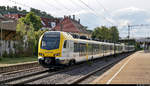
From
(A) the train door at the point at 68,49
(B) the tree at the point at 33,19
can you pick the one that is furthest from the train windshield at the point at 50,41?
(B) the tree at the point at 33,19

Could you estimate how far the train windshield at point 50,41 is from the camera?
16.3 m

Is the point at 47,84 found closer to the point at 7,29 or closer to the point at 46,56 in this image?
the point at 46,56

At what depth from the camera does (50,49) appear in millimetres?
16219

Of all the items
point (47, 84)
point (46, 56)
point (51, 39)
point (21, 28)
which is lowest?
point (47, 84)

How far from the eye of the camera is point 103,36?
71062 mm

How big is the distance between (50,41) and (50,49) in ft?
2.28

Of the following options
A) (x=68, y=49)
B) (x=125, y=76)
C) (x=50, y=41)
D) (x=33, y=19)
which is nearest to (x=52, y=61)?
(x=50, y=41)

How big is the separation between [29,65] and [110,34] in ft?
184

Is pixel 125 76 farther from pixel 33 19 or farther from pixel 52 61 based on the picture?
pixel 33 19

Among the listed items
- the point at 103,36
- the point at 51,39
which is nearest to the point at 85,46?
the point at 51,39

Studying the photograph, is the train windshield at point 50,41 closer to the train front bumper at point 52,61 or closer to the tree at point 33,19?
the train front bumper at point 52,61

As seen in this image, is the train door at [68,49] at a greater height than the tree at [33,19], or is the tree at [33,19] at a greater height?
the tree at [33,19]

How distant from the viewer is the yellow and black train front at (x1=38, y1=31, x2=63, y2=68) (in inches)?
633

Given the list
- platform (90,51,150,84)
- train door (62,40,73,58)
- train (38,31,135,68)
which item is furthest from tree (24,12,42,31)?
platform (90,51,150,84)
